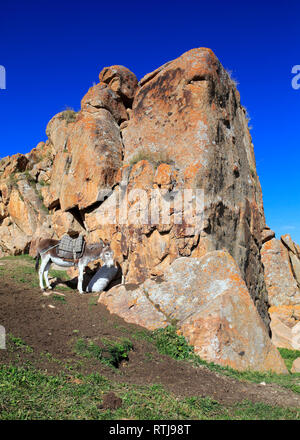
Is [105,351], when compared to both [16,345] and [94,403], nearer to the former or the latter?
[16,345]

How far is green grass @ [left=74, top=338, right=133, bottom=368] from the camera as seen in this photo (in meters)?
7.19

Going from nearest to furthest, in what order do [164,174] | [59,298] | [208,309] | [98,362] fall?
[98,362], [208,309], [59,298], [164,174]

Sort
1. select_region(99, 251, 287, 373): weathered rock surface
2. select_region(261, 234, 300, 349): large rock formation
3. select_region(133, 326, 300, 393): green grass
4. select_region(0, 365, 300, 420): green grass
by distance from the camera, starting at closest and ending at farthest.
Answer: select_region(0, 365, 300, 420): green grass < select_region(133, 326, 300, 393): green grass < select_region(99, 251, 287, 373): weathered rock surface < select_region(261, 234, 300, 349): large rock formation

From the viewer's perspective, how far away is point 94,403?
5.19 m

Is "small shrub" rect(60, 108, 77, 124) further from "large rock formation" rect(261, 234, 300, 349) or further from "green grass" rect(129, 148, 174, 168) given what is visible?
"large rock formation" rect(261, 234, 300, 349)

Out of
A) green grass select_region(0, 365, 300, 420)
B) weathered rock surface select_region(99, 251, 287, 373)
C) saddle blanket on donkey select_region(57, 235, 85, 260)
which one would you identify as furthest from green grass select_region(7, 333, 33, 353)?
saddle blanket on donkey select_region(57, 235, 85, 260)

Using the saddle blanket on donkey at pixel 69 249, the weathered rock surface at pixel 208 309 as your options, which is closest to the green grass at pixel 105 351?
the weathered rock surface at pixel 208 309


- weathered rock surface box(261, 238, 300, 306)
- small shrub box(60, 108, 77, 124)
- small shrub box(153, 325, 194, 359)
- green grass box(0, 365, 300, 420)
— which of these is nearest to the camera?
green grass box(0, 365, 300, 420)

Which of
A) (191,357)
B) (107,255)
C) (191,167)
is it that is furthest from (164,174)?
A: (191,357)

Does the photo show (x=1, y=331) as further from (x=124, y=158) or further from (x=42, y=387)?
(x=124, y=158)

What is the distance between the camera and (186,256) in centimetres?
1220

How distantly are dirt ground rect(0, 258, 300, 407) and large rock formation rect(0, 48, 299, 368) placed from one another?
1.50 metres

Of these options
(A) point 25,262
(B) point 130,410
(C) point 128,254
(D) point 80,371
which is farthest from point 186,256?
(A) point 25,262

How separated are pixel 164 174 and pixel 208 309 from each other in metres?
6.13
